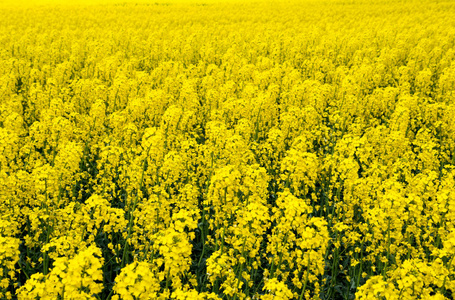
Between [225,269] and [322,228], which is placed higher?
[322,228]

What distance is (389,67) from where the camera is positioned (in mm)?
15945

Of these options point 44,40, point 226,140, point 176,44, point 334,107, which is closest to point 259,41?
point 176,44

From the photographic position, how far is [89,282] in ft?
11.7

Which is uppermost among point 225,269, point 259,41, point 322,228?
point 259,41

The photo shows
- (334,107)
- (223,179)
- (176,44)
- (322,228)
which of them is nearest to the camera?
(322,228)

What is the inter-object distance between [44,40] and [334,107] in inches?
644

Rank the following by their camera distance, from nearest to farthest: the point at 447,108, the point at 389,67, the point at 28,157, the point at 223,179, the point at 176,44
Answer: the point at 223,179 → the point at 28,157 → the point at 447,108 → the point at 389,67 → the point at 176,44

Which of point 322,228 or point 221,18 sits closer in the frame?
point 322,228

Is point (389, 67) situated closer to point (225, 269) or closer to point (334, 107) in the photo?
point (334, 107)

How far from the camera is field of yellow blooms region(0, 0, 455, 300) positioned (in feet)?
15.0

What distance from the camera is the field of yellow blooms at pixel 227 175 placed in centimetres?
458

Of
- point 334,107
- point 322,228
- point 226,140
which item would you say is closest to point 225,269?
point 322,228

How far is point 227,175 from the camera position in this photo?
17.9ft

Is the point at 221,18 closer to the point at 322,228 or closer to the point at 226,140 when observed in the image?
the point at 226,140
